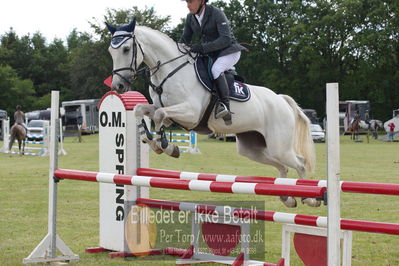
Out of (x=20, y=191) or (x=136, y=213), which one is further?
(x=20, y=191)

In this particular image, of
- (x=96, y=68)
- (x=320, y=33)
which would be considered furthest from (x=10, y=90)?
(x=320, y=33)

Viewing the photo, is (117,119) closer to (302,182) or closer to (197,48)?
(197,48)

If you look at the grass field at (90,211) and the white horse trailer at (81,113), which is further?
the white horse trailer at (81,113)

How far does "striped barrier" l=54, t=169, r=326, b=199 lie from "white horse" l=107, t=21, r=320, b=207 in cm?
53

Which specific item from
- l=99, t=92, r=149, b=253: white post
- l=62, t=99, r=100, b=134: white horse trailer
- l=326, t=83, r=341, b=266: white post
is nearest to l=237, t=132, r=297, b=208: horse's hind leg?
l=99, t=92, r=149, b=253: white post

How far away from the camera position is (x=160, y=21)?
53875 mm

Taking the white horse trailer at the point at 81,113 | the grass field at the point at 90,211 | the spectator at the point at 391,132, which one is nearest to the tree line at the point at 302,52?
Answer: the white horse trailer at the point at 81,113

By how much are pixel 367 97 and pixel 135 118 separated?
4746cm

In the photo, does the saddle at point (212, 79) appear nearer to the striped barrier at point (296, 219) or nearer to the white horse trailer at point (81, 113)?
the striped barrier at point (296, 219)

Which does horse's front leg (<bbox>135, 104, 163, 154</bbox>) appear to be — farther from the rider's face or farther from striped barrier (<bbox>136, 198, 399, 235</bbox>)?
the rider's face

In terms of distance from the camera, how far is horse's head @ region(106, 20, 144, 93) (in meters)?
5.27

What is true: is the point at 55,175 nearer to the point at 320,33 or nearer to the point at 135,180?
the point at 135,180

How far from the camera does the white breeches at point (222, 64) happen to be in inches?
225

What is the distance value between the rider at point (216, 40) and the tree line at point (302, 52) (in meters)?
39.8
